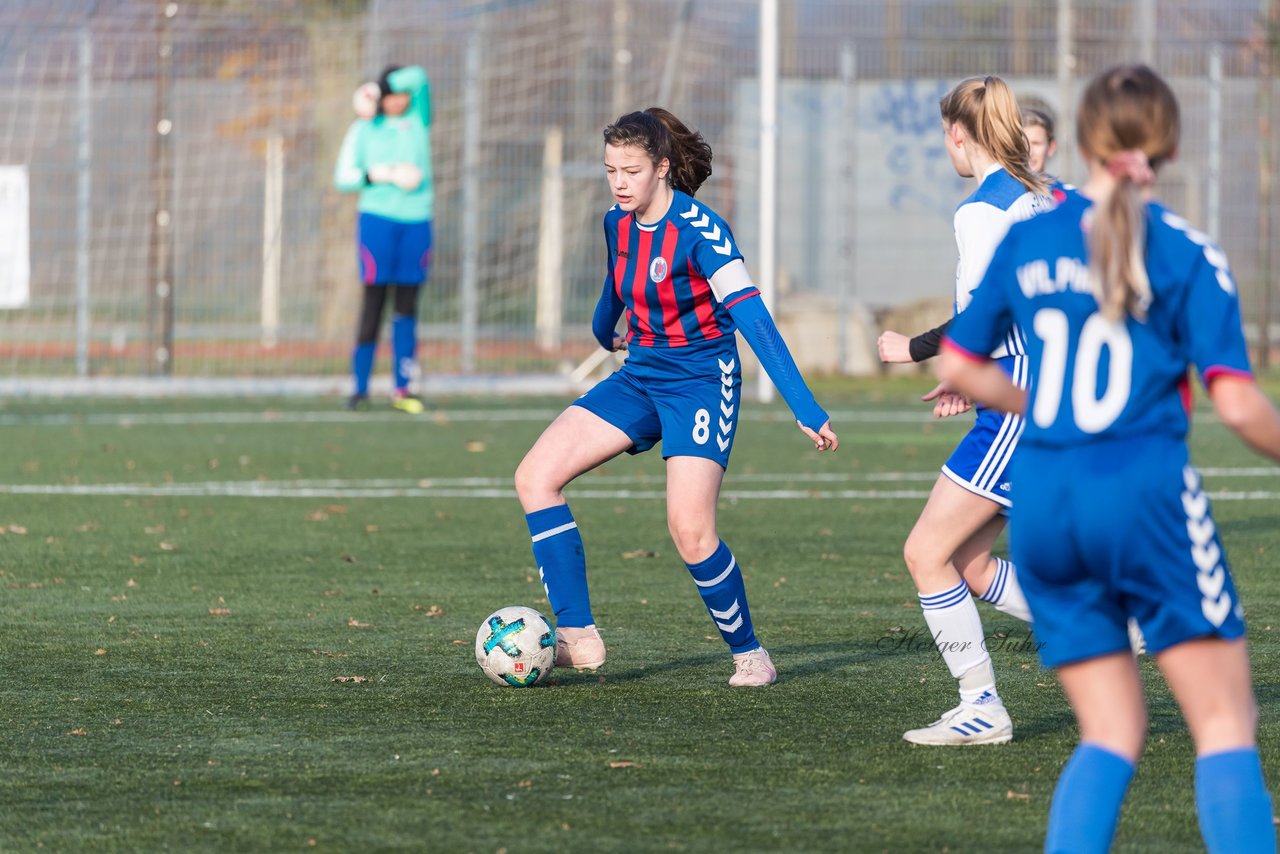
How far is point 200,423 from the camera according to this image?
14805mm

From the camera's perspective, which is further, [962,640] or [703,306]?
[703,306]

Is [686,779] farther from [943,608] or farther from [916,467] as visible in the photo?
[916,467]

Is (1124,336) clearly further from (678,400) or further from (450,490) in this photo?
(450,490)

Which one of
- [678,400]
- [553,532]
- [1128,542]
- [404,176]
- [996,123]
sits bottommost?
[553,532]

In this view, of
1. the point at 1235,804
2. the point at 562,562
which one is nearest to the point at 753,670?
the point at 562,562

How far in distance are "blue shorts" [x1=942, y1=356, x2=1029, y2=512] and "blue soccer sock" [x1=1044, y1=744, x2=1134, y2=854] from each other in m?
1.69

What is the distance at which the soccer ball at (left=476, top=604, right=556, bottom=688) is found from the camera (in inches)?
219

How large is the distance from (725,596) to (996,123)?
162cm

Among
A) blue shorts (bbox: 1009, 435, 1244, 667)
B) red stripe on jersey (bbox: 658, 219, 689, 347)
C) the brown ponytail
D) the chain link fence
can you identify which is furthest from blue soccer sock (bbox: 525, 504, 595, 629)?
the chain link fence

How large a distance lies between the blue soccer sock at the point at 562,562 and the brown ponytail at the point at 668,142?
42.4 inches

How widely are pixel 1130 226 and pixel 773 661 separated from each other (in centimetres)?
319

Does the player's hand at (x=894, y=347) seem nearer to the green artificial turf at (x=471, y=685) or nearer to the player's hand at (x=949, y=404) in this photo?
the player's hand at (x=949, y=404)

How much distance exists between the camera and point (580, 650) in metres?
5.81

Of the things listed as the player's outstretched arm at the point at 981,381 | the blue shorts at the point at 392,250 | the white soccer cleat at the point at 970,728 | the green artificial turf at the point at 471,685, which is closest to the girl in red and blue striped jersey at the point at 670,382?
the green artificial turf at the point at 471,685
